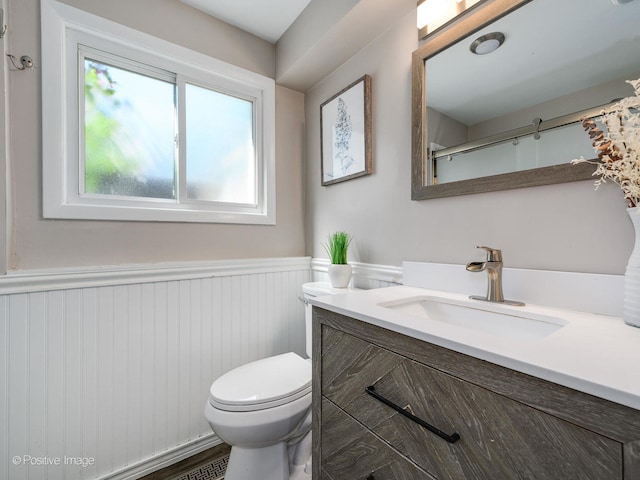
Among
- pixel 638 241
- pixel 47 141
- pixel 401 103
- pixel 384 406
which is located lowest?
pixel 384 406

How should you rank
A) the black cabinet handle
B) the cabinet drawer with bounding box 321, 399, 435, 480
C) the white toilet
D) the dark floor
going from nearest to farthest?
the black cabinet handle
the cabinet drawer with bounding box 321, 399, 435, 480
the white toilet
the dark floor

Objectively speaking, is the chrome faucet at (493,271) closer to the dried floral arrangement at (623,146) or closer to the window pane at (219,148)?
the dried floral arrangement at (623,146)

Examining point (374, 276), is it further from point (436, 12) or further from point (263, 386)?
point (436, 12)

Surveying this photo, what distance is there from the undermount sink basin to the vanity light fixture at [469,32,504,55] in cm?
86

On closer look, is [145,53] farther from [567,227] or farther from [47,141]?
[567,227]

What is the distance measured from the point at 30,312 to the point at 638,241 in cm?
193

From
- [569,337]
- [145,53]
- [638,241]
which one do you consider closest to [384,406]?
[569,337]

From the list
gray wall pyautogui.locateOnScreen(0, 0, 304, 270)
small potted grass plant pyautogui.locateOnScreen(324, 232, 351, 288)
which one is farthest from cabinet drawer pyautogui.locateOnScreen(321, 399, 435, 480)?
gray wall pyautogui.locateOnScreen(0, 0, 304, 270)

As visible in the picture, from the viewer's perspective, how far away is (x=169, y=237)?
1426mm

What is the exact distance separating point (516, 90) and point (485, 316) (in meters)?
0.73

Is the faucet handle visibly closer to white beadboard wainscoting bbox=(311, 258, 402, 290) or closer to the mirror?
the mirror

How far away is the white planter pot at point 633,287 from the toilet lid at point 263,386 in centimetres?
101

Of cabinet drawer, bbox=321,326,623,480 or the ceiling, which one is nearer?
cabinet drawer, bbox=321,326,623,480

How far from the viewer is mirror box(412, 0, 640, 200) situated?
29.4 inches
